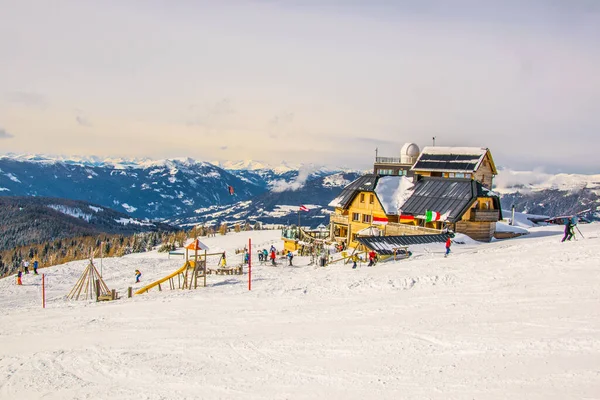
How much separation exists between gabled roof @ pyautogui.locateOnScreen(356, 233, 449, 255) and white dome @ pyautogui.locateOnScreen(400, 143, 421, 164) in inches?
1283

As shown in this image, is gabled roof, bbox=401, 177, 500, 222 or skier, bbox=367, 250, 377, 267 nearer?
skier, bbox=367, 250, 377, 267

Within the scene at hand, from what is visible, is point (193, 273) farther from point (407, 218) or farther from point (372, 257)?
point (407, 218)

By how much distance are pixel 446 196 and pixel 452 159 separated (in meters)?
12.2

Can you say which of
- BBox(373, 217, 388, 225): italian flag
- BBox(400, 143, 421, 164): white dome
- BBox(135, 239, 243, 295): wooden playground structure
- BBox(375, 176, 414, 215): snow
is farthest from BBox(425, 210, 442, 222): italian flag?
BBox(400, 143, 421, 164): white dome

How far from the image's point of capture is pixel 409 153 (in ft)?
240

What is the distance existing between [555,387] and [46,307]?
95.0 feet

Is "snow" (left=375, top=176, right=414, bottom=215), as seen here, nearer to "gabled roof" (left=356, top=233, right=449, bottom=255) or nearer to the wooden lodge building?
the wooden lodge building

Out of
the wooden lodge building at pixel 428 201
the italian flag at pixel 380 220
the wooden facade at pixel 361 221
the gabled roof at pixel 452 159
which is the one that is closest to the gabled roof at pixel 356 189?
the wooden lodge building at pixel 428 201

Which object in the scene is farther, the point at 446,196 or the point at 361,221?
the point at 361,221

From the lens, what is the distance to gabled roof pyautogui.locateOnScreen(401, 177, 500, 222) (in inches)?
1811

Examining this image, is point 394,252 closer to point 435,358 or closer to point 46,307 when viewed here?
point 435,358

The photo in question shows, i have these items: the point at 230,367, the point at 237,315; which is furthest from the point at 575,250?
the point at 230,367

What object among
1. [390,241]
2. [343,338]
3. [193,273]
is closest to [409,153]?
[390,241]

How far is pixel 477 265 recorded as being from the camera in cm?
2888
